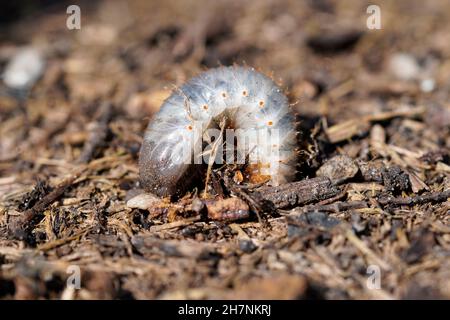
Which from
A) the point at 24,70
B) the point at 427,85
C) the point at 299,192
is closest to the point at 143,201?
the point at 299,192

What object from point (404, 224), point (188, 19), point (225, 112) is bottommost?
point (404, 224)

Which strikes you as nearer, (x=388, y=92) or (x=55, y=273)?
(x=55, y=273)

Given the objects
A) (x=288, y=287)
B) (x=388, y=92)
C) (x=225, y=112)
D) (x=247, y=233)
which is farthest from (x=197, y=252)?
(x=388, y=92)

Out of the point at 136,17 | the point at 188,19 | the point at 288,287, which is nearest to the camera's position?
the point at 288,287

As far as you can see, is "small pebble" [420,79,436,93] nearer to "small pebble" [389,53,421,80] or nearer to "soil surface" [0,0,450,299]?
"soil surface" [0,0,450,299]

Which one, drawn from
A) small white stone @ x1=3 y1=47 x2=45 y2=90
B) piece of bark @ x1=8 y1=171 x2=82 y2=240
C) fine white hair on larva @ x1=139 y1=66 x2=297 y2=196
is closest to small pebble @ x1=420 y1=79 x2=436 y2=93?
fine white hair on larva @ x1=139 y1=66 x2=297 y2=196

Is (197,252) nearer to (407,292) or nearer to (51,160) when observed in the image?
(407,292)
